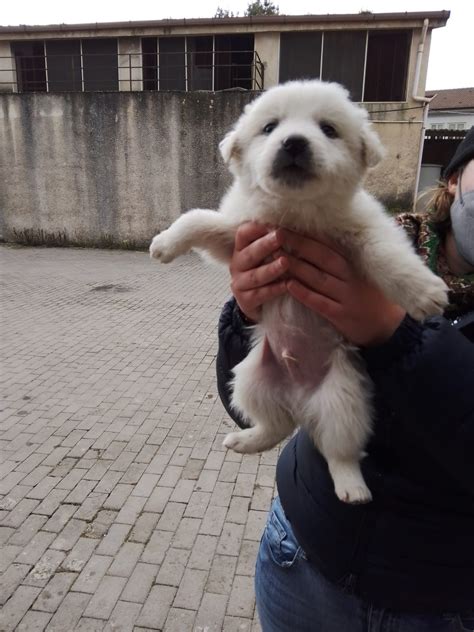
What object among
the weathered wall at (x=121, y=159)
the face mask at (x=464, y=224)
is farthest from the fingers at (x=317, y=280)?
the weathered wall at (x=121, y=159)

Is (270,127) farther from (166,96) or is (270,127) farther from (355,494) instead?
(166,96)

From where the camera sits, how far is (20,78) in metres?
17.9

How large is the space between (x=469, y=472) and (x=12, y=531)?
135 inches

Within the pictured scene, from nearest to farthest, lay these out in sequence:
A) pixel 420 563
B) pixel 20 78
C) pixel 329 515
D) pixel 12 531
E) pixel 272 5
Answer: pixel 420 563 → pixel 329 515 → pixel 12 531 → pixel 20 78 → pixel 272 5

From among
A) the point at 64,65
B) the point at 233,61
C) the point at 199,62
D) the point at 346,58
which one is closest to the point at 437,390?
the point at 346,58

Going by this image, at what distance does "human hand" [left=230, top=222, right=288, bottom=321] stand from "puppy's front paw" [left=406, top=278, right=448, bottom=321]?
1.37 feet

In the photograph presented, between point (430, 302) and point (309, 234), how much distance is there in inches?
20.2

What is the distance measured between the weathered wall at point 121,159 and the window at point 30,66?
1807 mm

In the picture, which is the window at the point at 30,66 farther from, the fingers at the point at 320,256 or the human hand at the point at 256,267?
the fingers at the point at 320,256

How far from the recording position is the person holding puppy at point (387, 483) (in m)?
1.24

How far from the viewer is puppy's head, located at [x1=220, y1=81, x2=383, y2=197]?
172 cm

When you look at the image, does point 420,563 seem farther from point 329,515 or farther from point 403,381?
point 403,381

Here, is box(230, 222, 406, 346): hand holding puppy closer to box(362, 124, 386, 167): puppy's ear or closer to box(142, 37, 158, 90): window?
box(362, 124, 386, 167): puppy's ear

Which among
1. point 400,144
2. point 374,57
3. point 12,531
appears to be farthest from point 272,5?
point 12,531
